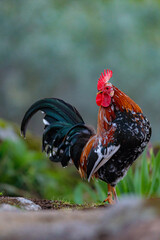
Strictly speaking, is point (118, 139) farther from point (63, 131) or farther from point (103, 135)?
point (63, 131)

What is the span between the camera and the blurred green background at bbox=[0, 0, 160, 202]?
48.7 feet

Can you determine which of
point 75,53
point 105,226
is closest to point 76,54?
point 75,53

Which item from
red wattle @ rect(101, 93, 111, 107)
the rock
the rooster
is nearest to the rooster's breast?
the rooster

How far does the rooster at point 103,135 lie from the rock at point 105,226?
185 cm

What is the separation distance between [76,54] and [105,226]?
14.4 m

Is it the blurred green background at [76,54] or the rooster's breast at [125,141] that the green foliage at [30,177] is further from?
the blurred green background at [76,54]

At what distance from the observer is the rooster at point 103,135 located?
136 inches

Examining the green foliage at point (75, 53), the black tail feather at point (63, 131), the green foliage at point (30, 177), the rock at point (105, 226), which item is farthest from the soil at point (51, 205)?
the green foliage at point (75, 53)

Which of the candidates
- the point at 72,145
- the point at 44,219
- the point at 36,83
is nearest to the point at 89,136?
the point at 72,145

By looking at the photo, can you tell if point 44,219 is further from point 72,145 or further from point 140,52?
point 140,52

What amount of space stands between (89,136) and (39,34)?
11871mm

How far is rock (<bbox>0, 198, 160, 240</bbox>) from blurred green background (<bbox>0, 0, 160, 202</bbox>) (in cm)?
1260

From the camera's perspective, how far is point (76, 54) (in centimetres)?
1554

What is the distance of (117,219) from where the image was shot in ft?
4.81
